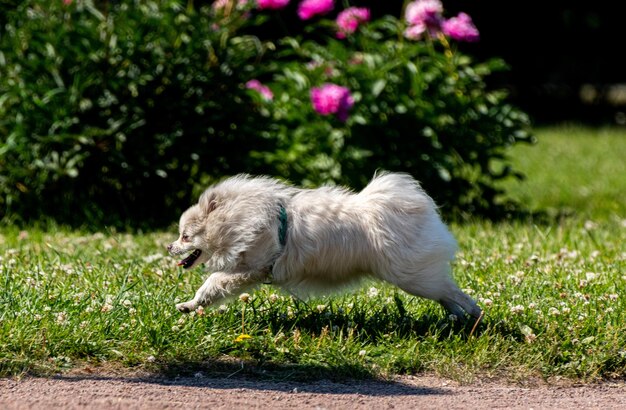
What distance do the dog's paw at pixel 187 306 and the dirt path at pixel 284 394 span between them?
421mm

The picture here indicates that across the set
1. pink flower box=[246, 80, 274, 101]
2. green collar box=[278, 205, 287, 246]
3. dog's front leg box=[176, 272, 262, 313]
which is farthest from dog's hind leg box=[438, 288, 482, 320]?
pink flower box=[246, 80, 274, 101]

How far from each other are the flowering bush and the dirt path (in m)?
3.83


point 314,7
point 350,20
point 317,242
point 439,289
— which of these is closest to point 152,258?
point 317,242

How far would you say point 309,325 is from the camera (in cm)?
518

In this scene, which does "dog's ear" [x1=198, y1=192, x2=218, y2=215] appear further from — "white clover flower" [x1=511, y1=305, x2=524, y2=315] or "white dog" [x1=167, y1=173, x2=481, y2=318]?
"white clover flower" [x1=511, y1=305, x2=524, y2=315]

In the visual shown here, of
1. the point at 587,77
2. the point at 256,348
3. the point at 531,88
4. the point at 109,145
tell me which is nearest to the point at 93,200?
the point at 109,145

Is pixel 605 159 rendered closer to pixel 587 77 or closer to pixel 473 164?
pixel 473 164

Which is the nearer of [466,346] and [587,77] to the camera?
[466,346]

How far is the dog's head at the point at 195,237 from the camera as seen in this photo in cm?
511

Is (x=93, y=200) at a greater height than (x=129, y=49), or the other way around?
(x=129, y=49)

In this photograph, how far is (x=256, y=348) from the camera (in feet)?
16.0

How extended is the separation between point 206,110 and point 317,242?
12.5 feet

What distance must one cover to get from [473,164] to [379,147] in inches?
35.1

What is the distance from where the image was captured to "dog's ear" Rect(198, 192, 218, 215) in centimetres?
510
